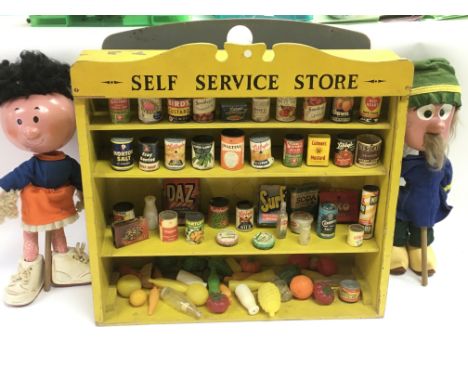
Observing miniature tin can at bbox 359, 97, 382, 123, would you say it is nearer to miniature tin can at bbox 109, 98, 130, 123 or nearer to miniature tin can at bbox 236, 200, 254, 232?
miniature tin can at bbox 236, 200, 254, 232

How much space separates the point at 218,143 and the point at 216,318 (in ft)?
1.42

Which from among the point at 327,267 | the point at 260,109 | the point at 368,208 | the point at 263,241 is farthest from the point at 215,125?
the point at 327,267

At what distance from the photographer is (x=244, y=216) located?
5.15 feet

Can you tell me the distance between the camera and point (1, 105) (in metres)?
1.45

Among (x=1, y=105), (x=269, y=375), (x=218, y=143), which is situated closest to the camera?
(x=269, y=375)

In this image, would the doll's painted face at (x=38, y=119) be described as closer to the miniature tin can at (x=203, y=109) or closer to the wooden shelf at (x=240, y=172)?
the wooden shelf at (x=240, y=172)

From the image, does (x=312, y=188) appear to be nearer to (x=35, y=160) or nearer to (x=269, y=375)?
(x=269, y=375)

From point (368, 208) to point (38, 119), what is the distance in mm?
798

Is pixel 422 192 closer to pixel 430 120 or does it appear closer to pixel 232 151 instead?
pixel 430 120

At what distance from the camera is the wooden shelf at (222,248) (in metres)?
1.50

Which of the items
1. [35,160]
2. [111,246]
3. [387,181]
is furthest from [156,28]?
[387,181]

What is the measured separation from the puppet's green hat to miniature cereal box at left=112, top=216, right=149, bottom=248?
27.5 inches

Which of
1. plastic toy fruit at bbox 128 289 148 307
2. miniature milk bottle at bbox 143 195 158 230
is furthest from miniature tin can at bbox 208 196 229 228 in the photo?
plastic toy fruit at bbox 128 289 148 307

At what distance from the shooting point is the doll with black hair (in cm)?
142
